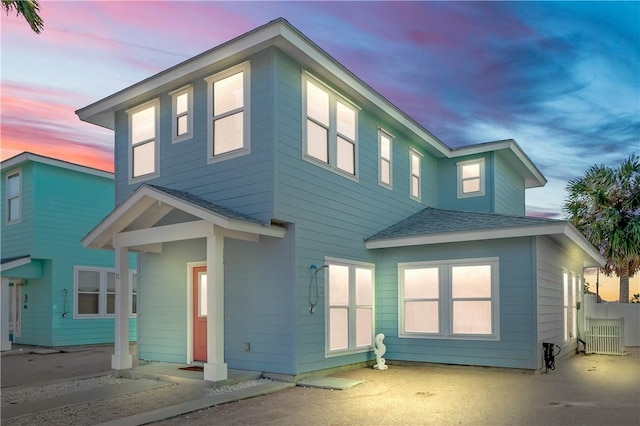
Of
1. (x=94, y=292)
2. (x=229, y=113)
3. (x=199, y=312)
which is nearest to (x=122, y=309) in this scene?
(x=199, y=312)

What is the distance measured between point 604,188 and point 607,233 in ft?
6.10

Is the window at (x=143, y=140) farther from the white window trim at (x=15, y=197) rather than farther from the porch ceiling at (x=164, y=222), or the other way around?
the white window trim at (x=15, y=197)

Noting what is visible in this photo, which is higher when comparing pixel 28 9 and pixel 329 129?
pixel 28 9

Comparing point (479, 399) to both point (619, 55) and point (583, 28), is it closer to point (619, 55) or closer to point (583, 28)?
point (583, 28)

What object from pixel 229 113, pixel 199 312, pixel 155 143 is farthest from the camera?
pixel 155 143

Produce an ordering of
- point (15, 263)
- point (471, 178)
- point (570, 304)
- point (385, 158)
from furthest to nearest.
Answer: point (15, 263) → point (471, 178) → point (570, 304) → point (385, 158)

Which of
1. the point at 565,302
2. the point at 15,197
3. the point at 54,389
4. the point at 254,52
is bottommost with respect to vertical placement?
the point at 54,389

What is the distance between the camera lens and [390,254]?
459 inches

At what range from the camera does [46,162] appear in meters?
15.9

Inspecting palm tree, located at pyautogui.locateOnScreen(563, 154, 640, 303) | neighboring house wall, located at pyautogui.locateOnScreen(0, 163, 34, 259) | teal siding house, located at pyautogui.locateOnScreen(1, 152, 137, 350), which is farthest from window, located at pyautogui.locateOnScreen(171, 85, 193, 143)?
palm tree, located at pyautogui.locateOnScreen(563, 154, 640, 303)

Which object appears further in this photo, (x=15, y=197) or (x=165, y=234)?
(x=15, y=197)

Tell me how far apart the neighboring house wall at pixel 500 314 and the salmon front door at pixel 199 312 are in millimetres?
3750

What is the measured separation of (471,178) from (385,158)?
12.4ft

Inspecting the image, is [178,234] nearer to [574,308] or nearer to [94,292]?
[94,292]
